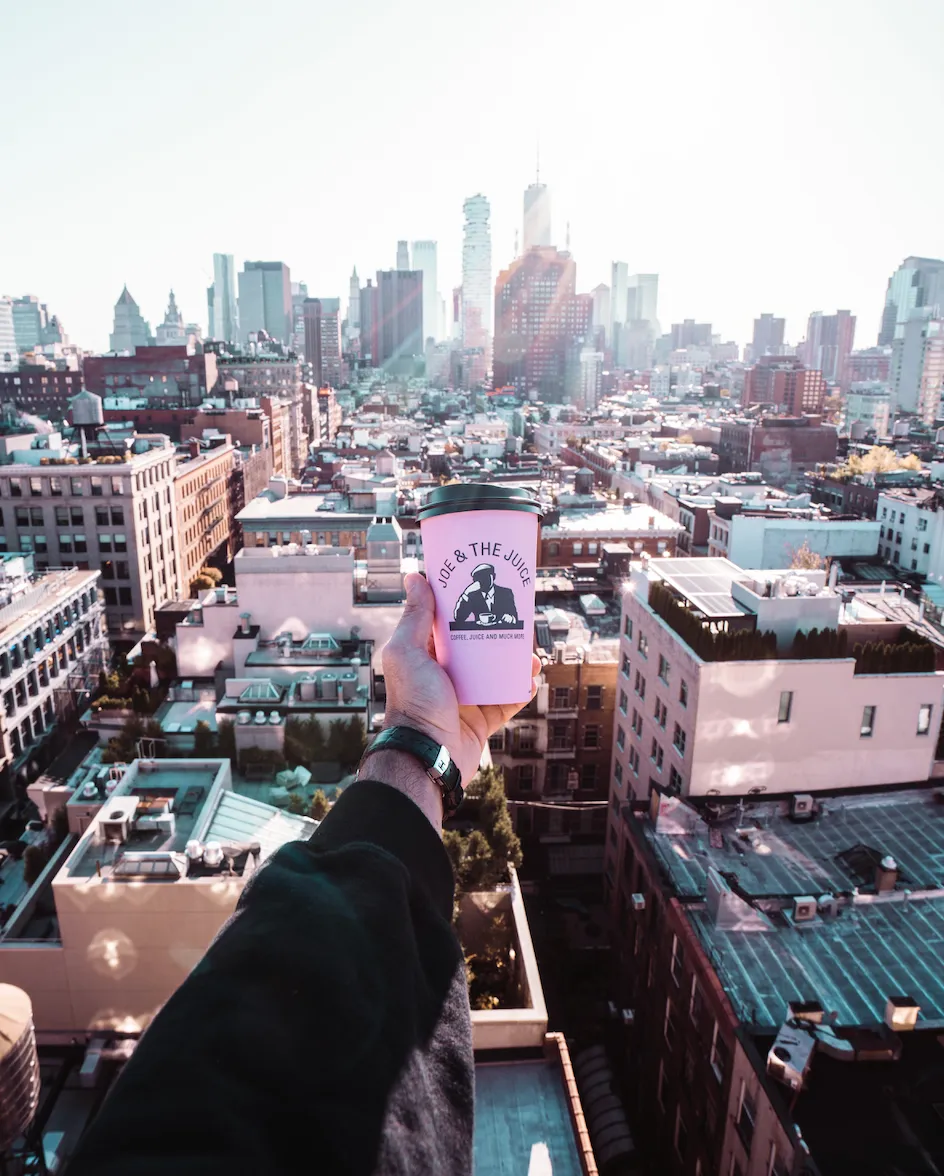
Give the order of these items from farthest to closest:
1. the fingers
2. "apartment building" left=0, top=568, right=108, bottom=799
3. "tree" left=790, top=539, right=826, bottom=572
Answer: "tree" left=790, top=539, right=826, bottom=572 < "apartment building" left=0, top=568, right=108, bottom=799 < the fingers

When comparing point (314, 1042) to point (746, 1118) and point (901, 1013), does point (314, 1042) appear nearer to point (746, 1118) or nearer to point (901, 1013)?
point (746, 1118)

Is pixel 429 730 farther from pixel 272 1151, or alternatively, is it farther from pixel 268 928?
pixel 272 1151

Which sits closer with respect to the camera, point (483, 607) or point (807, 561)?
point (483, 607)

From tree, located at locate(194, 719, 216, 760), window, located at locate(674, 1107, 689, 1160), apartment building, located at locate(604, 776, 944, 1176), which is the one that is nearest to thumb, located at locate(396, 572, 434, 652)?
apartment building, located at locate(604, 776, 944, 1176)

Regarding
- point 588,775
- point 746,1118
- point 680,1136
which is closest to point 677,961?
point 680,1136

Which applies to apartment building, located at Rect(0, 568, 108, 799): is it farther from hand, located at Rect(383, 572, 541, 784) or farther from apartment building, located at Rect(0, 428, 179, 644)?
hand, located at Rect(383, 572, 541, 784)

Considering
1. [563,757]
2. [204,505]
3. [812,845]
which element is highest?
[204,505]

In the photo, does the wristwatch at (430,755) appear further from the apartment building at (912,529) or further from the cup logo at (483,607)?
the apartment building at (912,529)
